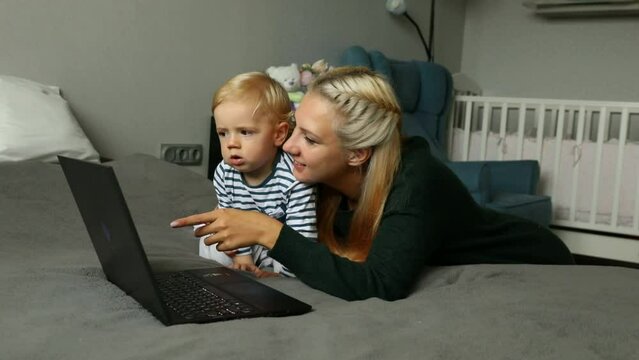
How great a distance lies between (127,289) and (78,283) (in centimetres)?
9

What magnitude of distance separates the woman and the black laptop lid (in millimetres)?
112

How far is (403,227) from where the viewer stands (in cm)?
118

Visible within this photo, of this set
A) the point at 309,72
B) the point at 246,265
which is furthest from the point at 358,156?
the point at 309,72

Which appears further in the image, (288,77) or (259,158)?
(288,77)

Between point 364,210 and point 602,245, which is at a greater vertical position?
point 364,210

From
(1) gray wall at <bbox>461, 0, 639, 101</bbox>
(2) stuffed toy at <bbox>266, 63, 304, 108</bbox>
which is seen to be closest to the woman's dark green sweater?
(2) stuffed toy at <bbox>266, 63, 304, 108</bbox>

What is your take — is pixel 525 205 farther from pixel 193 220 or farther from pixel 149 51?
pixel 193 220

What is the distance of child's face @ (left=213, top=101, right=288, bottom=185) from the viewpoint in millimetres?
1353

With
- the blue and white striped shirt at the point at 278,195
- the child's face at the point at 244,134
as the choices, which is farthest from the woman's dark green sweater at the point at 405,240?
the child's face at the point at 244,134

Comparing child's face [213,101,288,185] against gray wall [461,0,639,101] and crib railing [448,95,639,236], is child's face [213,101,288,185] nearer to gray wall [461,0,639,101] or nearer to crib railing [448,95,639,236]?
crib railing [448,95,639,236]

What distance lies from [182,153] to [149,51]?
1.45 ft

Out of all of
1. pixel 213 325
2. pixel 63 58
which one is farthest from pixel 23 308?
pixel 63 58

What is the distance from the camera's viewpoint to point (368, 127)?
125 centimetres

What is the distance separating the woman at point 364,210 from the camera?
116 centimetres
